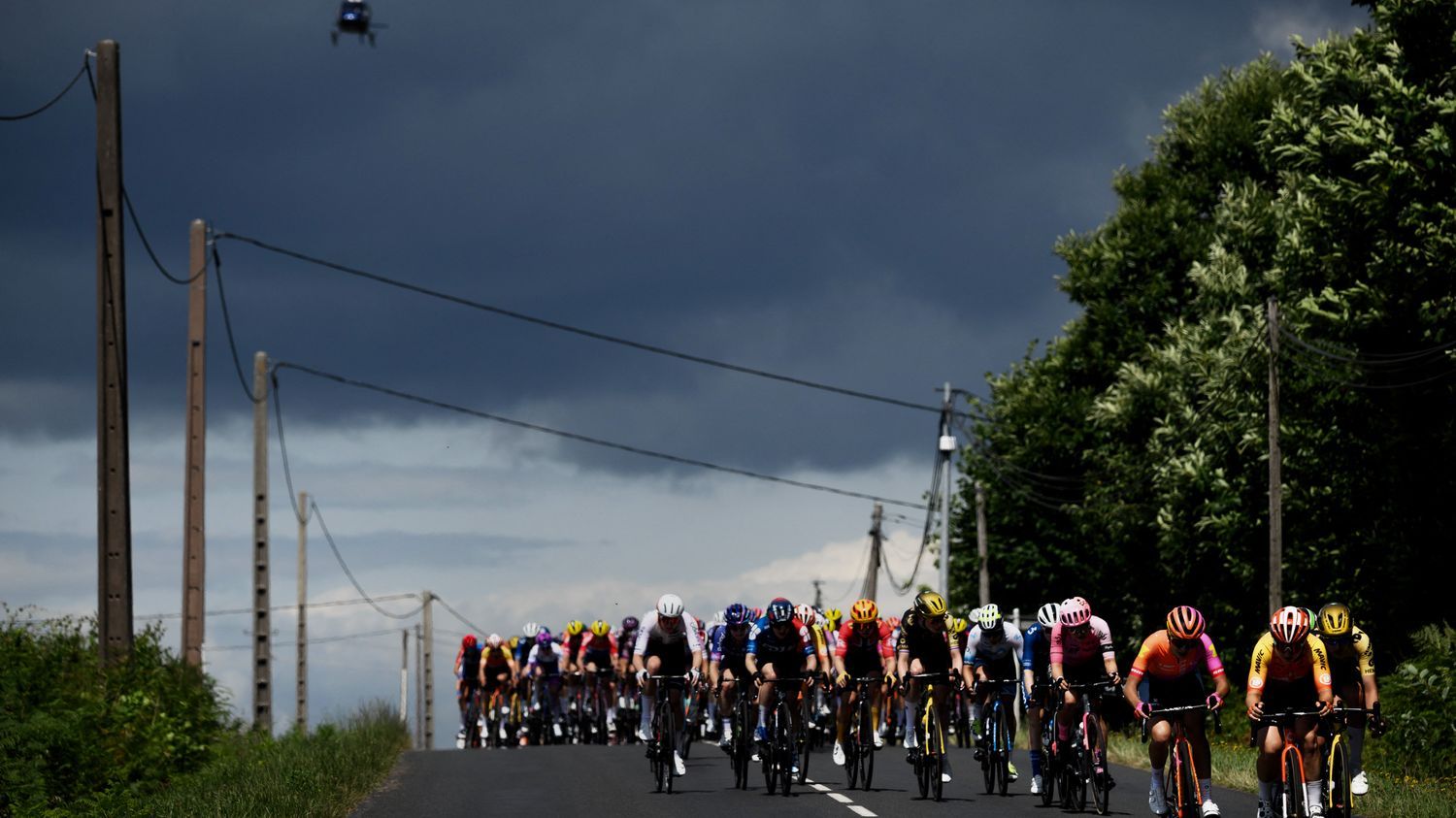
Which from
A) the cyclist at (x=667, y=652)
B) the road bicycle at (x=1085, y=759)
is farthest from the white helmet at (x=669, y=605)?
the road bicycle at (x=1085, y=759)

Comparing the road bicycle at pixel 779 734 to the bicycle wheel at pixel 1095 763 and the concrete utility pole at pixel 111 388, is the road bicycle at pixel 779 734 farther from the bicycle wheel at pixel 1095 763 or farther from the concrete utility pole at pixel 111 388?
the concrete utility pole at pixel 111 388

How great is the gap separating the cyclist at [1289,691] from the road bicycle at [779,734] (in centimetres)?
614

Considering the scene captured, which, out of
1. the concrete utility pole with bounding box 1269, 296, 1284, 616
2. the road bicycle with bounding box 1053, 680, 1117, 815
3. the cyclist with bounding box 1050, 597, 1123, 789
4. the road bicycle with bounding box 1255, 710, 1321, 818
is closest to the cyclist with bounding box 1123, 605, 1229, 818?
the road bicycle with bounding box 1255, 710, 1321, 818

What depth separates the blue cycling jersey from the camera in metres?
18.3

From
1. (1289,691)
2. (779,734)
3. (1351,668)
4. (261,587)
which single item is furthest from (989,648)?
(261,587)

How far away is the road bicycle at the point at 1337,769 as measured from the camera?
40.4 feet

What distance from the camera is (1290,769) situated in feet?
40.2

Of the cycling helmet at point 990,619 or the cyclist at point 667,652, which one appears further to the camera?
the cyclist at point 667,652

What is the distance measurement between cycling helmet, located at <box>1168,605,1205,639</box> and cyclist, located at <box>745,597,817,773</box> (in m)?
5.56

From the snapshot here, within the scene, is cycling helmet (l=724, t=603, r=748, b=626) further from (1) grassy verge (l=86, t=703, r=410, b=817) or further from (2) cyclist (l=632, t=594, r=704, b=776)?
(1) grassy verge (l=86, t=703, r=410, b=817)

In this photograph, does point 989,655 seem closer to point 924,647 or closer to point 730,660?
point 924,647

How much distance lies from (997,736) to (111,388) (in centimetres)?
1101

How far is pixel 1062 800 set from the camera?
1631 centimetres

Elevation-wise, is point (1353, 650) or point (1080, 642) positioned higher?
point (1080, 642)
